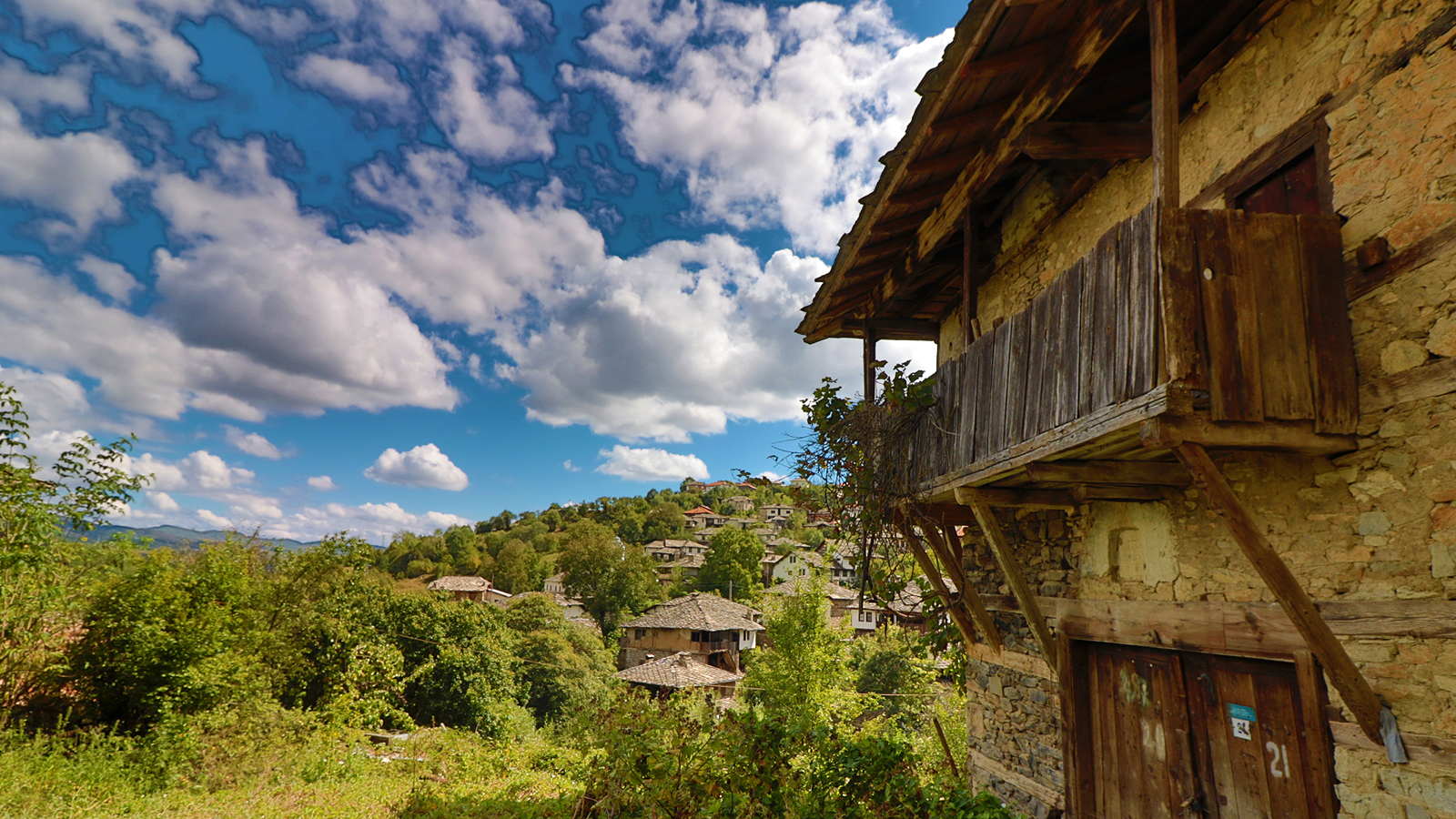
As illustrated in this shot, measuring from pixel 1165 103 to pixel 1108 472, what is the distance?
2044 millimetres

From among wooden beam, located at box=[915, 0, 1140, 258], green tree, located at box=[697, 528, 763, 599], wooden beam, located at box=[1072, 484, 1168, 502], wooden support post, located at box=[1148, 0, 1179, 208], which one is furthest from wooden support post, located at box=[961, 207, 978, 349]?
green tree, located at box=[697, 528, 763, 599]

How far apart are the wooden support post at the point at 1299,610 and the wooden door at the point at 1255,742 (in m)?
0.32

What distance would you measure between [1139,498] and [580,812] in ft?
21.9

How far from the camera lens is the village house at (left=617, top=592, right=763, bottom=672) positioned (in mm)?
38438

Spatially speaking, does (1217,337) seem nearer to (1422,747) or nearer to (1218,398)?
(1218,398)

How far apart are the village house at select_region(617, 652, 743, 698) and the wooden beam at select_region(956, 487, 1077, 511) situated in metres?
24.5

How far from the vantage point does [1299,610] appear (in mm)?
2898

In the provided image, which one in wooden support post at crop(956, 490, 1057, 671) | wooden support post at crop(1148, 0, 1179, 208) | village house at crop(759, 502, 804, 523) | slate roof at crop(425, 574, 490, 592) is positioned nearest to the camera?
wooden support post at crop(1148, 0, 1179, 208)

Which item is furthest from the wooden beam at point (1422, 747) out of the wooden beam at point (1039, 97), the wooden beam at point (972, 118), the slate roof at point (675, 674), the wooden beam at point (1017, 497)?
the slate roof at point (675, 674)

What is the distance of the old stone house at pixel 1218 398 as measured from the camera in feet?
9.22

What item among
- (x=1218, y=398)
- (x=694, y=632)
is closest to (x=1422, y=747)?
(x=1218, y=398)

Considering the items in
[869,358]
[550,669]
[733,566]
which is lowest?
[550,669]

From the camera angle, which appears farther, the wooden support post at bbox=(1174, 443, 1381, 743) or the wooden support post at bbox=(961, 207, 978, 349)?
the wooden support post at bbox=(961, 207, 978, 349)

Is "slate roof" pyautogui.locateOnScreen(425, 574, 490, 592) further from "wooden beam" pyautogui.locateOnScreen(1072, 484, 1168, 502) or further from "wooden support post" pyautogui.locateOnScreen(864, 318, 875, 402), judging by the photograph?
"wooden beam" pyautogui.locateOnScreen(1072, 484, 1168, 502)
